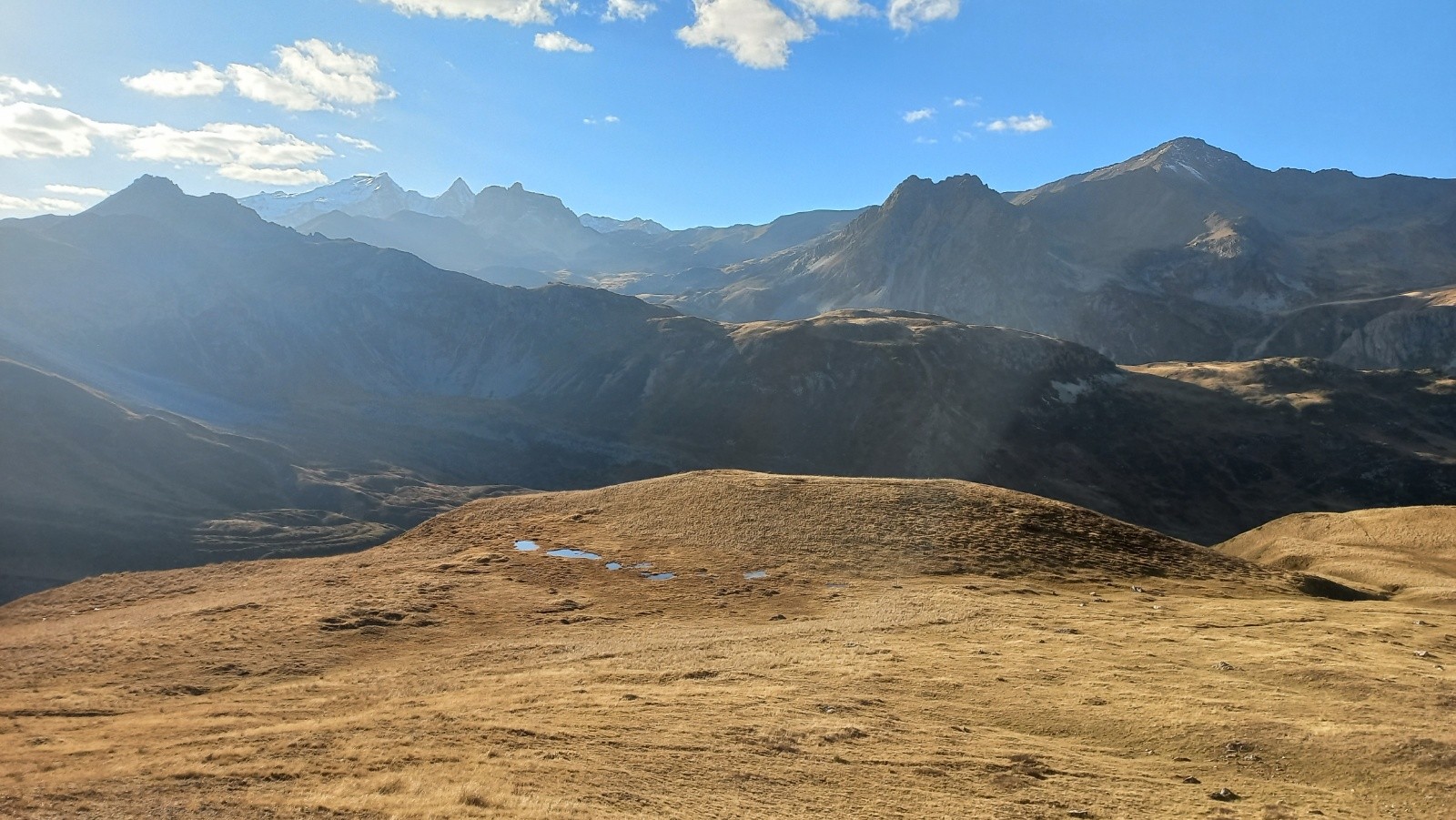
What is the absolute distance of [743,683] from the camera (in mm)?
32312

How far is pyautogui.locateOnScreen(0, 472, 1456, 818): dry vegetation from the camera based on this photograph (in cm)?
2203

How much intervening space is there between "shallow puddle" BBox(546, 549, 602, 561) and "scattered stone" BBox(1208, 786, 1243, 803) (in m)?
40.5

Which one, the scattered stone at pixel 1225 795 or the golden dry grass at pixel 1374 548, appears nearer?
the scattered stone at pixel 1225 795

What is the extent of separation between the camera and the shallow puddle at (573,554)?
187ft

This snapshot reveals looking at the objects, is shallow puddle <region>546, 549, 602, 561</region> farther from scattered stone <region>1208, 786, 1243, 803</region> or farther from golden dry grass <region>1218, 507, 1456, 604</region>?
golden dry grass <region>1218, 507, 1456, 604</region>

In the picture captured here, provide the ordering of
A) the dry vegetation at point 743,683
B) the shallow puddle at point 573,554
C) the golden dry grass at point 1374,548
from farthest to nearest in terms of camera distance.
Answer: the shallow puddle at point 573,554
the golden dry grass at point 1374,548
the dry vegetation at point 743,683

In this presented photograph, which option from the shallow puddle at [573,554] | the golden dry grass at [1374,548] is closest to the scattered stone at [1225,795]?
the golden dry grass at [1374,548]

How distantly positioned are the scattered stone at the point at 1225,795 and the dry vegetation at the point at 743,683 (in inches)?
13.8

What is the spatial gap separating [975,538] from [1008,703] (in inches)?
1151

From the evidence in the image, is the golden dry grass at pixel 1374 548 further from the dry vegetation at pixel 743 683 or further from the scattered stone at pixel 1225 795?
the scattered stone at pixel 1225 795

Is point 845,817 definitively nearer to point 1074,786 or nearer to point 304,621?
point 1074,786

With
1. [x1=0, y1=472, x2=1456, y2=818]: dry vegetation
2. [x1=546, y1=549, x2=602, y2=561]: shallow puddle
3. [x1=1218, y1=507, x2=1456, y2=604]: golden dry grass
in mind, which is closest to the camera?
[x1=0, y1=472, x2=1456, y2=818]: dry vegetation

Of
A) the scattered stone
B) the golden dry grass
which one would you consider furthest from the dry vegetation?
the golden dry grass

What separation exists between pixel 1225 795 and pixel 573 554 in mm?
42672
